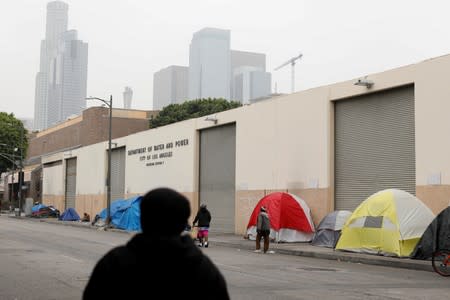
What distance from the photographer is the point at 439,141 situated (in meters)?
22.0

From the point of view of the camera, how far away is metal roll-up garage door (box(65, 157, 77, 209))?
60487mm

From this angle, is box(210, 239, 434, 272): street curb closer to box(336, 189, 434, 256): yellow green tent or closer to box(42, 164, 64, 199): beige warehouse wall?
box(336, 189, 434, 256): yellow green tent

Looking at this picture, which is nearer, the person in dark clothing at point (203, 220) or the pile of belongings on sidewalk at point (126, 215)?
the person in dark clothing at point (203, 220)

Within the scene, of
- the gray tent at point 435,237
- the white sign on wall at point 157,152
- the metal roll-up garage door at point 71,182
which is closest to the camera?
the gray tent at point 435,237

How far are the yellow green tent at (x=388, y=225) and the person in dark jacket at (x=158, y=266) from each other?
1767 cm

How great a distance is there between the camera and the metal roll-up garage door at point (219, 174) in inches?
1381

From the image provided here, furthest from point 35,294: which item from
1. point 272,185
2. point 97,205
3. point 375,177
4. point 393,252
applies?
point 97,205

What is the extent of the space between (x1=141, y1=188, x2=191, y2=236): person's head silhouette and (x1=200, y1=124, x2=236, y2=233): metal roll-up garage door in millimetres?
31451

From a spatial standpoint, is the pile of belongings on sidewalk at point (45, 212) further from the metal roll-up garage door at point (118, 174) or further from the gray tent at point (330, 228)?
the gray tent at point (330, 228)

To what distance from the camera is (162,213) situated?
3006 mm

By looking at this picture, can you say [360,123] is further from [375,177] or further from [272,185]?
[272,185]

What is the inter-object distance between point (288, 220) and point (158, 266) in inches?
949

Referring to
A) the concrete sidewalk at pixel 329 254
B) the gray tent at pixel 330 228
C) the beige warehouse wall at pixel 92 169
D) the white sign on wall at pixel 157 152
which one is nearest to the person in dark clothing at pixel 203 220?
the concrete sidewalk at pixel 329 254

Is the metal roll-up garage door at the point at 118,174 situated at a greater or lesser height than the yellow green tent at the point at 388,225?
greater
